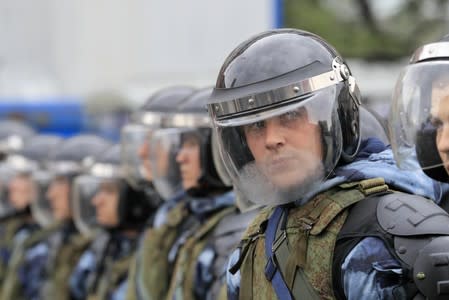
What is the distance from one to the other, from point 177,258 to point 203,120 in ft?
2.33

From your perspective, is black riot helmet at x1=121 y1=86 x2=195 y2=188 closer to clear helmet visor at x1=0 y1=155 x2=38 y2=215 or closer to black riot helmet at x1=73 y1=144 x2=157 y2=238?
black riot helmet at x1=73 y1=144 x2=157 y2=238

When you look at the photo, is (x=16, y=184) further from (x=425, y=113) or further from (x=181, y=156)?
(x=425, y=113)

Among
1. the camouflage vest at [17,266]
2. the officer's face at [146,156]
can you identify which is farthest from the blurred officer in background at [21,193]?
the officer's face at [146,156]

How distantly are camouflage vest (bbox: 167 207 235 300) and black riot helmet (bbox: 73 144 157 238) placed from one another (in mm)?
1542

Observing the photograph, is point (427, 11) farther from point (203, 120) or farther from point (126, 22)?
point (203, 120)

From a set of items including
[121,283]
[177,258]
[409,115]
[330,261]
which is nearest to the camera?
[330,261]

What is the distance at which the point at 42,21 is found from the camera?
27.6 metres

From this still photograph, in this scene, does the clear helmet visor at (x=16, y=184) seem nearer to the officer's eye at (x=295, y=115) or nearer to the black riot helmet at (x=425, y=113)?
the black riot helmet at (x=425, y=113)

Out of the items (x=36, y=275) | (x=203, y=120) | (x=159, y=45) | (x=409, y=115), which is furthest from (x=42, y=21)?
(x=409, y=115)

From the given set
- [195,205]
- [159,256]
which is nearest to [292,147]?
[195,205]

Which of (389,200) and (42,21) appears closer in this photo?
(389,200)

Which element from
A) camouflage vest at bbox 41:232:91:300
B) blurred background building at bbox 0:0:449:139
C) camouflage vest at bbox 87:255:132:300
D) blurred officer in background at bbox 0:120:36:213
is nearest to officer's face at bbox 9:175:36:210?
blurred officer in background at bbox 0:120:36:213

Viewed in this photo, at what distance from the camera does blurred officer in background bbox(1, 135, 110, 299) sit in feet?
25.1

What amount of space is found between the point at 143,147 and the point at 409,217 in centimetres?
353
